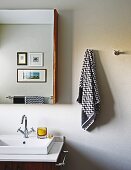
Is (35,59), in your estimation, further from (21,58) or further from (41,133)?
(41,133)

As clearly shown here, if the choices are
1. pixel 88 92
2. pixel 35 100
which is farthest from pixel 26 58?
pixel 88 92

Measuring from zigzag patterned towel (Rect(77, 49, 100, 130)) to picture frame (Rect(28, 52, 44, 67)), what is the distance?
0.45m

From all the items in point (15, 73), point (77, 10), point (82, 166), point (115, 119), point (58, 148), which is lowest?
point (82, 166)

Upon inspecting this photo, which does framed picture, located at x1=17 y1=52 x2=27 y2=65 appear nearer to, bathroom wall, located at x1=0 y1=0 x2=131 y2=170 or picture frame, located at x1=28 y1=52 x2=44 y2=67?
picture frame, located at x1=28 y1=52 x2=44 y2=67

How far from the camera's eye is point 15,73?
2.71m

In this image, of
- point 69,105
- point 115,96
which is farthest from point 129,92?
point 69,105

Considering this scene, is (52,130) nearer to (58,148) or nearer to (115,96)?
(58,148)

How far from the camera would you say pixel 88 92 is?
256cm

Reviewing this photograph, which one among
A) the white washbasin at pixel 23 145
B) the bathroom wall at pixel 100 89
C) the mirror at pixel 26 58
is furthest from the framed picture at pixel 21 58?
the white washbasin at pixel 23 145

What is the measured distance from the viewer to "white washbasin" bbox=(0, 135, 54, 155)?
2.15m

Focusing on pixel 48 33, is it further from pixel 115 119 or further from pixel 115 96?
pixel 115 119

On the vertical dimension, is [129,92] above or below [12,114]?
above

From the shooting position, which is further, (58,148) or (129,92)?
(129,92)

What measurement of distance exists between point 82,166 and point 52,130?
0.49 metres
